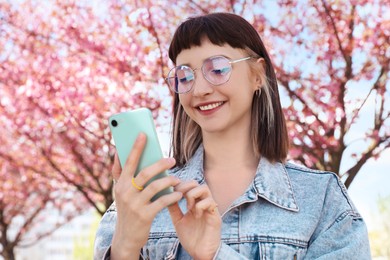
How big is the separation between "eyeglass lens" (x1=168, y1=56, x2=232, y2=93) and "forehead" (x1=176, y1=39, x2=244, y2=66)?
0.02 metres

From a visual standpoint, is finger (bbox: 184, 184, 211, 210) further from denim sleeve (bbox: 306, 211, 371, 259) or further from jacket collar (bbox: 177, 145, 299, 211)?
denim sleeve (bbox: 306, 211, 371, 259)

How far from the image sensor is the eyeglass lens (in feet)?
6.48

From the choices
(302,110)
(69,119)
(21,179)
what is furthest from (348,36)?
(21,179)

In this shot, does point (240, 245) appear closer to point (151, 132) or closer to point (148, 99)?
point (151, 132)

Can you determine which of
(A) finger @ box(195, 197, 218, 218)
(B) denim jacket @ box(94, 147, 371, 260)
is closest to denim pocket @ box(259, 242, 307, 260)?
(B) denim jacket @ box(94, 147, 371, 260)

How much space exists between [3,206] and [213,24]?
13038mm

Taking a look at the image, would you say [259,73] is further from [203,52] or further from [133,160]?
[133,160]

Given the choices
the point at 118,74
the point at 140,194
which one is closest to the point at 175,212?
the point at 140,194

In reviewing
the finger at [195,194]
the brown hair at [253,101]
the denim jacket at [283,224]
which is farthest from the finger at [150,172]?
the brown hair at [253,101]

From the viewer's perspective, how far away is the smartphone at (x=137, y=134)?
Result: 1.66 meters

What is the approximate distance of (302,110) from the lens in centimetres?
566

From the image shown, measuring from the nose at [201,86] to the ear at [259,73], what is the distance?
8.9 inches

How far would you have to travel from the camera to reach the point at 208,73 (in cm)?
198

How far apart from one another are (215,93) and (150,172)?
19.8 inches
